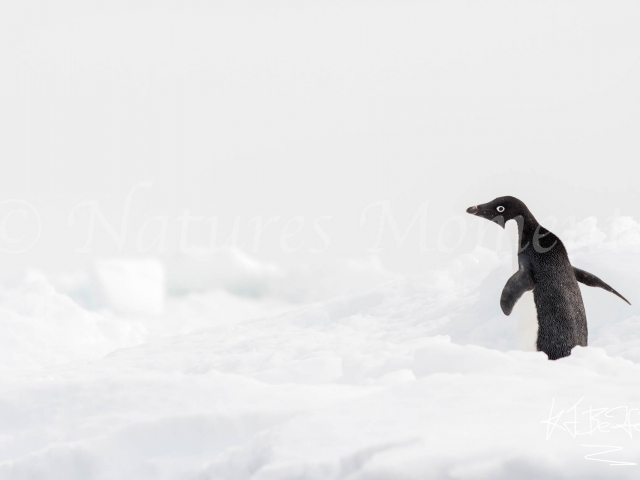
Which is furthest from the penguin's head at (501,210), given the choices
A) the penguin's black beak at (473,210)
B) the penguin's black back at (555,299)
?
the penguin's black back at (555,299)

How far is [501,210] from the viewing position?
6113 millimetres

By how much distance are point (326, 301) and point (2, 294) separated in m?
14.6

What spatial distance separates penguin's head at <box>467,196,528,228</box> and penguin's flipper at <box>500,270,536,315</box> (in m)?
0.76

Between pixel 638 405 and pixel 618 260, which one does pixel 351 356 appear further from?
pixel 618 260

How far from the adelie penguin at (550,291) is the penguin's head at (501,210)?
29cm

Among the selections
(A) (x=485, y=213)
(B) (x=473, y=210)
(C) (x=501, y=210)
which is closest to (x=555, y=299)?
(C) (x=501, y=210)

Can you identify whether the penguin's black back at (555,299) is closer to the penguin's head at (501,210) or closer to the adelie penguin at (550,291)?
the adelie penguin at (550,291)

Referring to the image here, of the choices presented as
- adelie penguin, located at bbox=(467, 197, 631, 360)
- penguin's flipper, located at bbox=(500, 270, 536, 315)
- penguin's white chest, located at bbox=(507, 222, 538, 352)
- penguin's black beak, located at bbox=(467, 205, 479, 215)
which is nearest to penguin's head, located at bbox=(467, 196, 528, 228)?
penguin's black beak, located at bbox=(467, 205, 479, 215)

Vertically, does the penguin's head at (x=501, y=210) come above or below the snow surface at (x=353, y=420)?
above

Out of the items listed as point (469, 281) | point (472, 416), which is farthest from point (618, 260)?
point (472, 416)

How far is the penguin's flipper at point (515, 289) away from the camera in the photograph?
17.4 feet

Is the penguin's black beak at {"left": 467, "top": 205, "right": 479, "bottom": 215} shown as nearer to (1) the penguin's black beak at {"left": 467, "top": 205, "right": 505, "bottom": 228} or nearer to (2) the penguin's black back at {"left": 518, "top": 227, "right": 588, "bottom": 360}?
(1) the penguin's black beak at {"left": 467, "top": 205, "right": 505, "bottom": 228}

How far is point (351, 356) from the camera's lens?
5.46m

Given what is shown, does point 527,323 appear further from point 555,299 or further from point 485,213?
point 485,213
